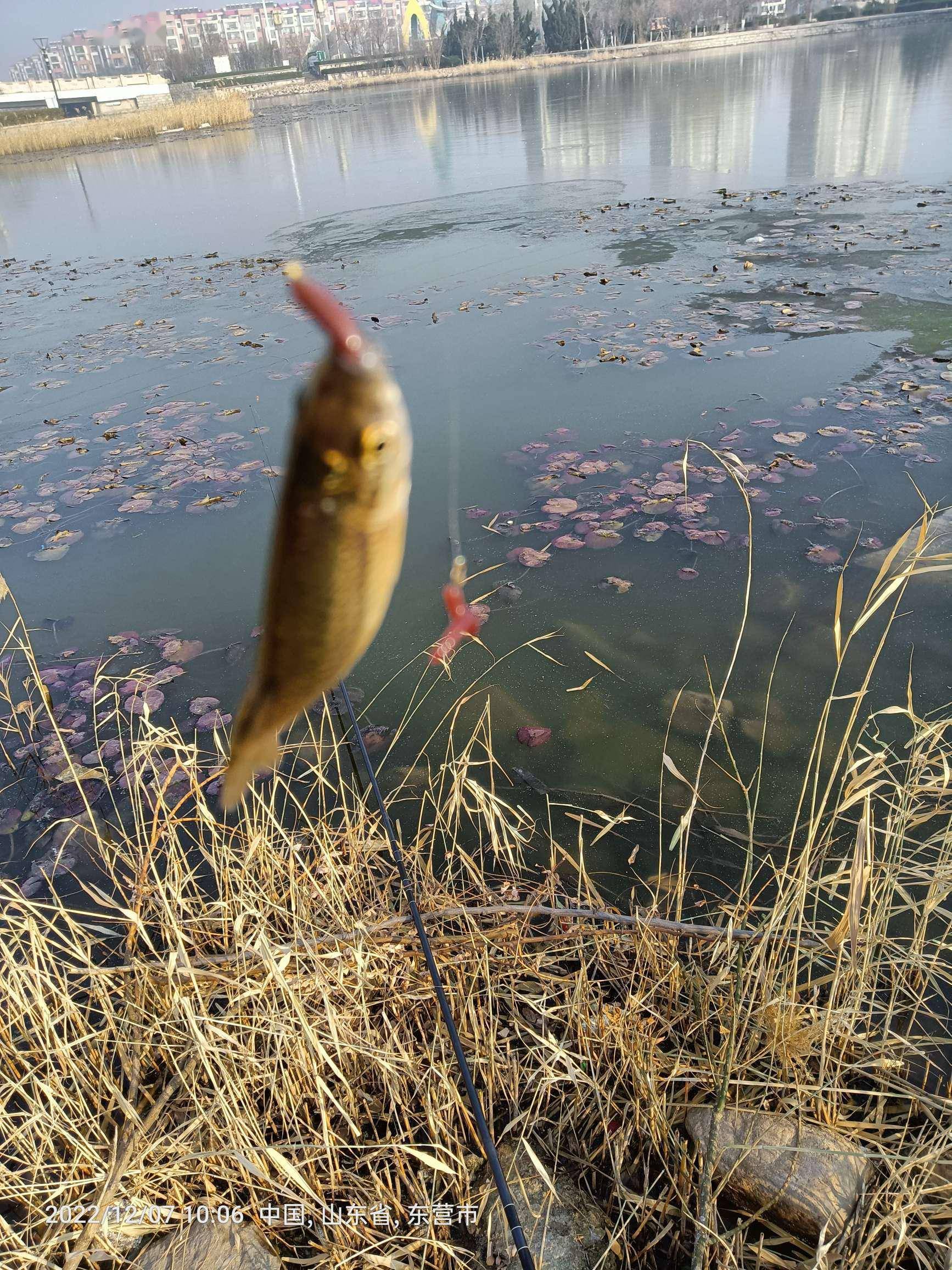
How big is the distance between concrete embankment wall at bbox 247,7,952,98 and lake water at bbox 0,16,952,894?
43.3m

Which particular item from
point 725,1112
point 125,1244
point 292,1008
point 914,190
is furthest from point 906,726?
point 914,190

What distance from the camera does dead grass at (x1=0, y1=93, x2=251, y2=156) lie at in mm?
28281

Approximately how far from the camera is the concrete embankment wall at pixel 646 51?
154 ft

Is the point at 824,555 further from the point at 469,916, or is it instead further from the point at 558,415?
the point at 469,916

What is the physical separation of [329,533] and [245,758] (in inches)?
7.1

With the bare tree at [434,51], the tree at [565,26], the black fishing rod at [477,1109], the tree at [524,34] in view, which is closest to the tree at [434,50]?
the bare tree at [434,51]

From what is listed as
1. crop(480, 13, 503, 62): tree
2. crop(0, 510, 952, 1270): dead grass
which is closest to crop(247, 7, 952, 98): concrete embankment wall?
crop(480, 13, 503, 62): tree

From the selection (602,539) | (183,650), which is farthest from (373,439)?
(602,539)

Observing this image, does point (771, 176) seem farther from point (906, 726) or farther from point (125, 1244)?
point (125, 1244)

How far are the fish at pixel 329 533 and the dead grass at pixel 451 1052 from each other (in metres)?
1.34

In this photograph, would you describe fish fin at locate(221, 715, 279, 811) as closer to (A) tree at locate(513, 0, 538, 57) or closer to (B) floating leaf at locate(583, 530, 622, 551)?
(B) floating leaf at locate(583, 530, 622, 551)

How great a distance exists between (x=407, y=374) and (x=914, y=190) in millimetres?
8588

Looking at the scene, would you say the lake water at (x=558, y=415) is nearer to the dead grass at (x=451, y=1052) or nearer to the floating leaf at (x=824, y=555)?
the floating leaf at (x=824, y=555)

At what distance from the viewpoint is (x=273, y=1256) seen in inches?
68.3
